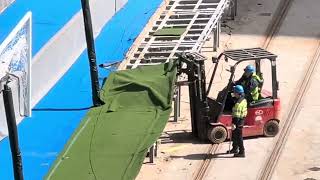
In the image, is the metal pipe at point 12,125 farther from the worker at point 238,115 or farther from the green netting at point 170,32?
the green netting at point 170,32

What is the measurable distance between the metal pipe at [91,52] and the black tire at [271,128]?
14.2 ft

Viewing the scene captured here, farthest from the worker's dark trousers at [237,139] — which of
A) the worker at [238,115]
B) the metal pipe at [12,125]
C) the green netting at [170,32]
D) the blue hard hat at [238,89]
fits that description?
Result: the metal pipe at [12,125]

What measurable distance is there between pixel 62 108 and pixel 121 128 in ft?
7.04

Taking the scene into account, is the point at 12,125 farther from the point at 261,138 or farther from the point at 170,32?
the point at 170,32

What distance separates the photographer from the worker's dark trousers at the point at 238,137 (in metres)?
17.1

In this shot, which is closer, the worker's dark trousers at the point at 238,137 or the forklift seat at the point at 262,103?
the worker's dark trousers at the point at 238,137

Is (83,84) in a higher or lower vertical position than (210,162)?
higher

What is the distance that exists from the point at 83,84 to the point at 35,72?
1.23 m

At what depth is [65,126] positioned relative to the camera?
15664 mm

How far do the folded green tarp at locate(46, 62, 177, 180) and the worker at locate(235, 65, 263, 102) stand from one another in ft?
5.61

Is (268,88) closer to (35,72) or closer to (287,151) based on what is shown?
(287,151)

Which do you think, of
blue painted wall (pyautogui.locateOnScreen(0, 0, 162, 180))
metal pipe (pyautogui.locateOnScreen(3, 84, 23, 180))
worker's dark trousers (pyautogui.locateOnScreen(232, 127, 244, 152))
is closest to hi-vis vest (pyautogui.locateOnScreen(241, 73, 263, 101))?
worker's dark trousers (pyautogui.locateOnScreen(232, 127, 244, 152))

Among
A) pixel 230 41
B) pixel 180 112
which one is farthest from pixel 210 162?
pixel 230 41

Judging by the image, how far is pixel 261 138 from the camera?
18.4m
